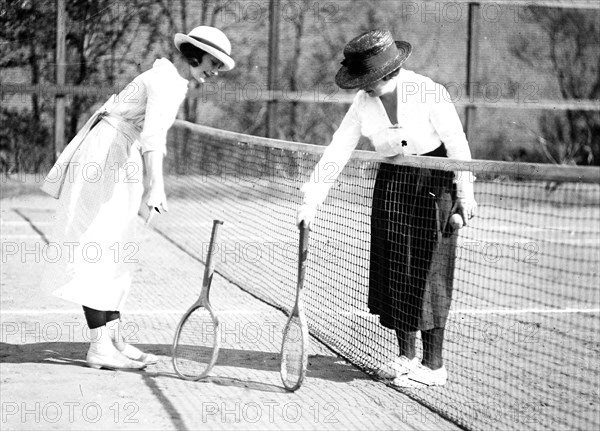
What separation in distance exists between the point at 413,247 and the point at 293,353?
82 centimetres

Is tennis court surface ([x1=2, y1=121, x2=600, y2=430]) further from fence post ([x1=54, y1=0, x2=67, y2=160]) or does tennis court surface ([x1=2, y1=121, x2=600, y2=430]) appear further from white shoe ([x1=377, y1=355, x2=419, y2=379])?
fence post ([x1=54, y1=0, x2=67, y2=160])

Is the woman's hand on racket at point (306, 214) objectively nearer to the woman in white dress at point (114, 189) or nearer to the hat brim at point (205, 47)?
the woman in white dress at point (114, 189)

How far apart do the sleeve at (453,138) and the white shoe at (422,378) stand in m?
0.92

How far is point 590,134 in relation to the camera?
14562mm

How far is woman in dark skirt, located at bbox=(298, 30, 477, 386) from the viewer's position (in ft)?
17.9

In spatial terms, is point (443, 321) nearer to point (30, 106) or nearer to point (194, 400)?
point (194, 400)

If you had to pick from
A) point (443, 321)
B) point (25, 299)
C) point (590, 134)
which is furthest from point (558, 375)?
point (590, 134)

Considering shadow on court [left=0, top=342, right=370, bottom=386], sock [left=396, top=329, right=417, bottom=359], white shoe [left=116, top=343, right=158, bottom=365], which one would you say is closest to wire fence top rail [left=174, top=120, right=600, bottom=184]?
sock [left=396, top=329, right=417, bottom=359]

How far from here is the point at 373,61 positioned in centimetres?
546

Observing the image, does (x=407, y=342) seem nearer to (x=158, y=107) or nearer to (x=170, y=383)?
(x=170, y=383)

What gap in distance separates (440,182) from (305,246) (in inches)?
30.1

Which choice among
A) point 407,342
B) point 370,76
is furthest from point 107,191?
point 407,342

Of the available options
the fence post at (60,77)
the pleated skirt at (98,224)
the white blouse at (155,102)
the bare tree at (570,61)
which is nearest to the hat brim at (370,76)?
the white blouse at (155,102)

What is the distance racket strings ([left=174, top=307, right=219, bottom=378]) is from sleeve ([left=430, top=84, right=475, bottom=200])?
4.62 ft
